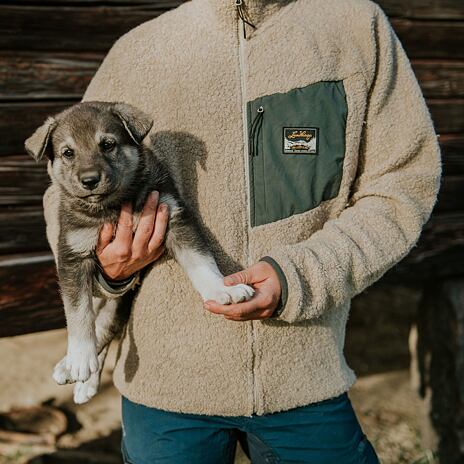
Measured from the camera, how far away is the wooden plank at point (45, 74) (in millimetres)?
3496

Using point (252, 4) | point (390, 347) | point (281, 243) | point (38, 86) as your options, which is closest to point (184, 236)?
point (281, 243)

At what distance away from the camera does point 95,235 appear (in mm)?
2438

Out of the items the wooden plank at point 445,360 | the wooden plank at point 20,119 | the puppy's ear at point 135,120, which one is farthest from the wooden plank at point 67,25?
the wooden plank at point 445,360

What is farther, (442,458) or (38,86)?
(442,458)

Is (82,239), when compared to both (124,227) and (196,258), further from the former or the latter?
(196,258)

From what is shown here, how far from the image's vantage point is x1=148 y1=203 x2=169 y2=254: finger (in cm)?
230

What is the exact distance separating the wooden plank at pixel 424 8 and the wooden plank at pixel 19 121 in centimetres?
201

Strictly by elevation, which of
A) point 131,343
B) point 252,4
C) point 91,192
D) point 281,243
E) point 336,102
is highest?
point 252,4

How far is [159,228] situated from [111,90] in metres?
0.55

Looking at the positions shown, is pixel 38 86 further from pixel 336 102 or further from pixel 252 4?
pixel 336 102

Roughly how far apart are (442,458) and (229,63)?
3357 millimetres

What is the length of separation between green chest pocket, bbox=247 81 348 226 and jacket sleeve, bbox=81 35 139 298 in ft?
1.55

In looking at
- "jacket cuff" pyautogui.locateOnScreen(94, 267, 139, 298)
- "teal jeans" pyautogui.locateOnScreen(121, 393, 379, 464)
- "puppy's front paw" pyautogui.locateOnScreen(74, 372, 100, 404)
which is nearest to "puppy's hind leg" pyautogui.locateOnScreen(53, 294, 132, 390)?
"puppy's front paw" pyautogui.locateOnScreen(74, 372, 100, 404)

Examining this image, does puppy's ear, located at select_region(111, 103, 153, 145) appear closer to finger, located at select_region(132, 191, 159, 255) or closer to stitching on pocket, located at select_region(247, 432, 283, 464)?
finger, located at select_region(132, 191, 159, 255)
